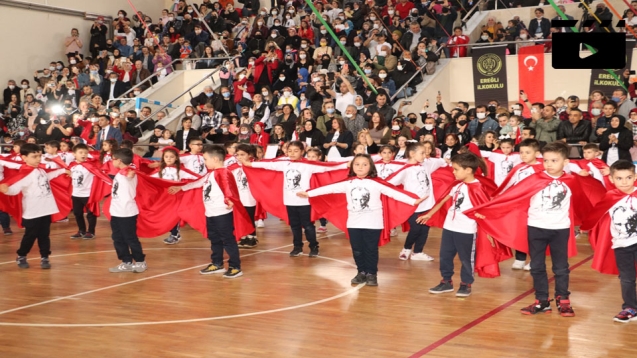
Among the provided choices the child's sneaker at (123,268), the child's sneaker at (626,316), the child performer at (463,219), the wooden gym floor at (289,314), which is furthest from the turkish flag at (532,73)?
the child's sneaker at (626,316)

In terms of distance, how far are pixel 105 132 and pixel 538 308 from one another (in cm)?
1373

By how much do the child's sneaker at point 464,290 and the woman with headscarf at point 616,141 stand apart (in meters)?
6.50

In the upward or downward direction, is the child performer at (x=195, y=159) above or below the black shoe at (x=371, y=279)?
above

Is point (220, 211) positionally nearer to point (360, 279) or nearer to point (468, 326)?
point (360, 279)

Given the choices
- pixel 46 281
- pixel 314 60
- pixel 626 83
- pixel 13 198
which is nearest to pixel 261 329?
pixel 46 281

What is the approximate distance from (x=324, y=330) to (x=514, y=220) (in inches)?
91.6

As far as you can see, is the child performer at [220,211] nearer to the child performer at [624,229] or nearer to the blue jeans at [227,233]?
the blue jeans at [227,233]

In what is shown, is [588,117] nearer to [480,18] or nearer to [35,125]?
[480,18]

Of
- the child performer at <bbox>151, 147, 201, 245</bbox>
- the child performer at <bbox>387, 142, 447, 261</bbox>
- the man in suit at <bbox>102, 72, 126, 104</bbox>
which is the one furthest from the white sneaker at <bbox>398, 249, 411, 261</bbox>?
the man in suit at <bbox>102, 72, 126, 104</bbox>

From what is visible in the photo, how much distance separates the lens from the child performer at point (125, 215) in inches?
388

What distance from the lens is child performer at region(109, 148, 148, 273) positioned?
9.84 m

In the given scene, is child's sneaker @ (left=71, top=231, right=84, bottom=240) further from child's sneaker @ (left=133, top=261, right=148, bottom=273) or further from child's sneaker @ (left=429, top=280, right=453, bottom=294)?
child's sneaker @ (left=429, top=280, right=453, bottom=294)

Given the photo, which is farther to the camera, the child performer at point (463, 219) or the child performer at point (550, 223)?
the child performer at point (463, 219)

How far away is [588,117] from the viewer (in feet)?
50.3
